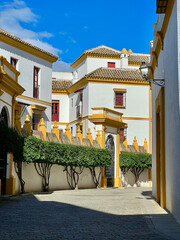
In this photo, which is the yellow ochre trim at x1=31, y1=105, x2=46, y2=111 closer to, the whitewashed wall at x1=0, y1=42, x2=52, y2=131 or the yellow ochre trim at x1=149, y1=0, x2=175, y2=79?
the whitewashed wall at x1=0, y1=42, x2=52, y2=131

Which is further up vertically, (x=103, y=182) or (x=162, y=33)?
(x=162, y=33)

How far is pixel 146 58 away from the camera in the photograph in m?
45.4

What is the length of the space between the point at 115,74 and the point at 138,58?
288 inches

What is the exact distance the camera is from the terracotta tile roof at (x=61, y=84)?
4354cm

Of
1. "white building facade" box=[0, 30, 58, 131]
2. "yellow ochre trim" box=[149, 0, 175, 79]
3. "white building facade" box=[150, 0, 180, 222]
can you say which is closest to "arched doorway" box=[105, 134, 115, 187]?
"white building facade" box=[0, 30, 58, 131]

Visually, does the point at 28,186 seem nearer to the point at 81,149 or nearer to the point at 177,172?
the point at 81,149

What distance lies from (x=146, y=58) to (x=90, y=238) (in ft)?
131

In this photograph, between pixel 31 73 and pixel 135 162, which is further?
pixel 31 73

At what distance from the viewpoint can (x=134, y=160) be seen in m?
28.4

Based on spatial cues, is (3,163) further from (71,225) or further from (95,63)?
(95,63)

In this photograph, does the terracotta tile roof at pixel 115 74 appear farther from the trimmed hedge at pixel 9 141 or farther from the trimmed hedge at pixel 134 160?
the trimmed hedge at pixel 9 141

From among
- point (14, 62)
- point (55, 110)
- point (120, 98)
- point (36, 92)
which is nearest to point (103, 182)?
point (36, 92)

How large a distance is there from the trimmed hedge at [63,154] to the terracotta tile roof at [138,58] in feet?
71.5

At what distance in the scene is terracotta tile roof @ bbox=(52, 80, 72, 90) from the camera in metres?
43.5
